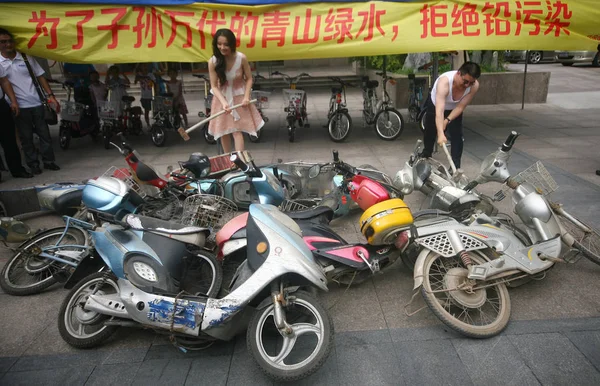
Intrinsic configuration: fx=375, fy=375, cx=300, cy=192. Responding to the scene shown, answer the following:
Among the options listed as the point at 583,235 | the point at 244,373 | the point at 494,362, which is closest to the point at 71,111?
the point at 244,373

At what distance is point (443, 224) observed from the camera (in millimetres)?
2850

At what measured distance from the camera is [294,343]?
2.25m

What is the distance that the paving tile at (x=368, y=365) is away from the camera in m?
2.23

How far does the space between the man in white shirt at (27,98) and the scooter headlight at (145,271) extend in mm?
4760

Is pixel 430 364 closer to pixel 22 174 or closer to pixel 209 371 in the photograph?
pixel 209 371

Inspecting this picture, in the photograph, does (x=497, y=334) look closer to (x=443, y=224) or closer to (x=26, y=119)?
(x=443, y=224)

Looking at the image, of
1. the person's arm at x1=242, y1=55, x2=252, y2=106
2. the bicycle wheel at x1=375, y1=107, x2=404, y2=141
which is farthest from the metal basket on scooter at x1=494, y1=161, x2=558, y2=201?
the bicycle wheel at x1=375, y1=107, x2=404, y2=141

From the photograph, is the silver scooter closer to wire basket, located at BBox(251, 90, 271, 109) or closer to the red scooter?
the red scooter

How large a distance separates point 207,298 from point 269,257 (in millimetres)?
452

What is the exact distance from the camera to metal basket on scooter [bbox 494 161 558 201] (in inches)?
127

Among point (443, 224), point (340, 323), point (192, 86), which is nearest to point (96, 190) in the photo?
point (340, 323)

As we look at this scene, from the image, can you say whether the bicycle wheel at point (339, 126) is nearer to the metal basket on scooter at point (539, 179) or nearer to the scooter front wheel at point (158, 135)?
the scooter front wheel at point (158, 135)

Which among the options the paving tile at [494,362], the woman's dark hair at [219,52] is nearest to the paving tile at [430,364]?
the paving tile at [494,362]

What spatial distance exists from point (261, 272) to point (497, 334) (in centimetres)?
161
